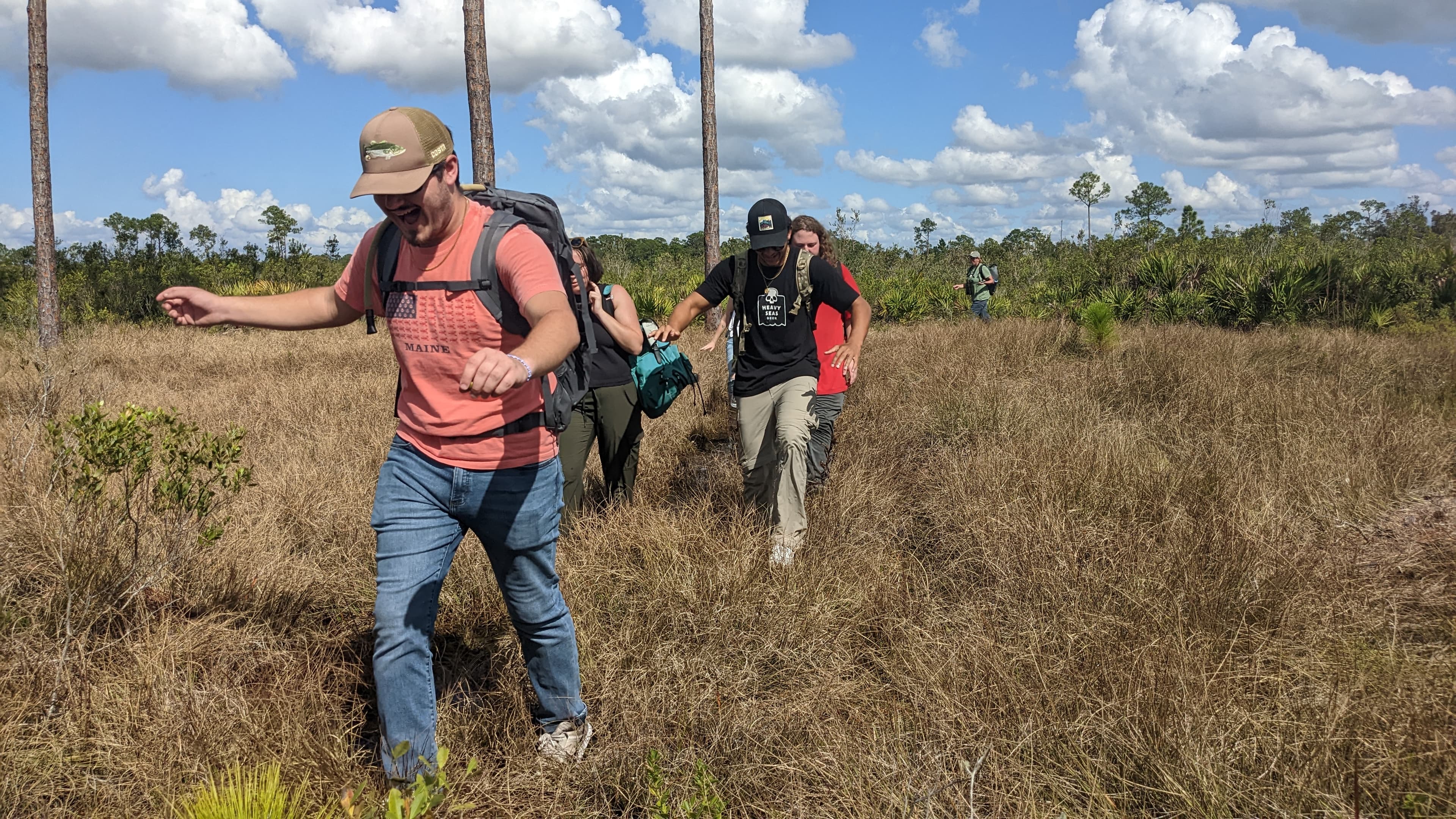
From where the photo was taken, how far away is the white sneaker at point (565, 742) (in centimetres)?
273

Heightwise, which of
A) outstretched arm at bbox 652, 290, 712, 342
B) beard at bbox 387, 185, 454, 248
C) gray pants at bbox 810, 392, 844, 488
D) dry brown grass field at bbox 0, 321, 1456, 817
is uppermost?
beard at bbox 387, 185, 454, 248

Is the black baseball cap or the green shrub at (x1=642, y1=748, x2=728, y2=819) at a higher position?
the black baseball cap

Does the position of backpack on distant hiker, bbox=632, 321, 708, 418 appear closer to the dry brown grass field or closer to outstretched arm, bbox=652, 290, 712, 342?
outstretched arm, bbox=652, 290, 712, 342

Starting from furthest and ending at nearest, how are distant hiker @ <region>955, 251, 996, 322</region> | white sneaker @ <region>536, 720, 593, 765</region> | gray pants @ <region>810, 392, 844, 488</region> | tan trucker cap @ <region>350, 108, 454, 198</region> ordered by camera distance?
distant hiker @ <region>955, 251, 996, 322</region>
gray pants @ <region>810, 392, 844, 488</region>
white sneaker @ <region>536, 720, 593, 765</region>
tan trucker cap @ <region>350, 108, 454, 198</region>

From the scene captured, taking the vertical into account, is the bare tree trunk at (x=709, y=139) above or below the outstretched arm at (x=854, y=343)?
above

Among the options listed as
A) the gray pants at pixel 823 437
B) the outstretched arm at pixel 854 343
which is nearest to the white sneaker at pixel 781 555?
the outstretched arm at pixel 854 343

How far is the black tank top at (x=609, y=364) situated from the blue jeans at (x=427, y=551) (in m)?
2.06

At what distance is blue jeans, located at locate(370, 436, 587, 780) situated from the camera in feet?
7.72

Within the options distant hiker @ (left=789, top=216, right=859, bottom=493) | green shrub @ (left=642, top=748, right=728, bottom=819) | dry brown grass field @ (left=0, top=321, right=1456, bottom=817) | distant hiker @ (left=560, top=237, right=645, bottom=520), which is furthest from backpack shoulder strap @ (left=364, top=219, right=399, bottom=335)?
distant hiker @ (left=789, top=216, right=859, bottom=493)

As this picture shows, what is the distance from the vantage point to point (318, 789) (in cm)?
244

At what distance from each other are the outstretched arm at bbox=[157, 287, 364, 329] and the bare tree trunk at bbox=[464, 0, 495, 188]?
671 centimetres

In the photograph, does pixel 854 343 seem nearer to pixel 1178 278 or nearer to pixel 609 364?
pixel 609 364

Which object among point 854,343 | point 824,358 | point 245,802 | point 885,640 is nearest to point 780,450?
point 854,343

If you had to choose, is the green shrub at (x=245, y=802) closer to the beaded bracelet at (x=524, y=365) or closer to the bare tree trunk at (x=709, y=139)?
the beaded bracelet at (x=524, y=365)
